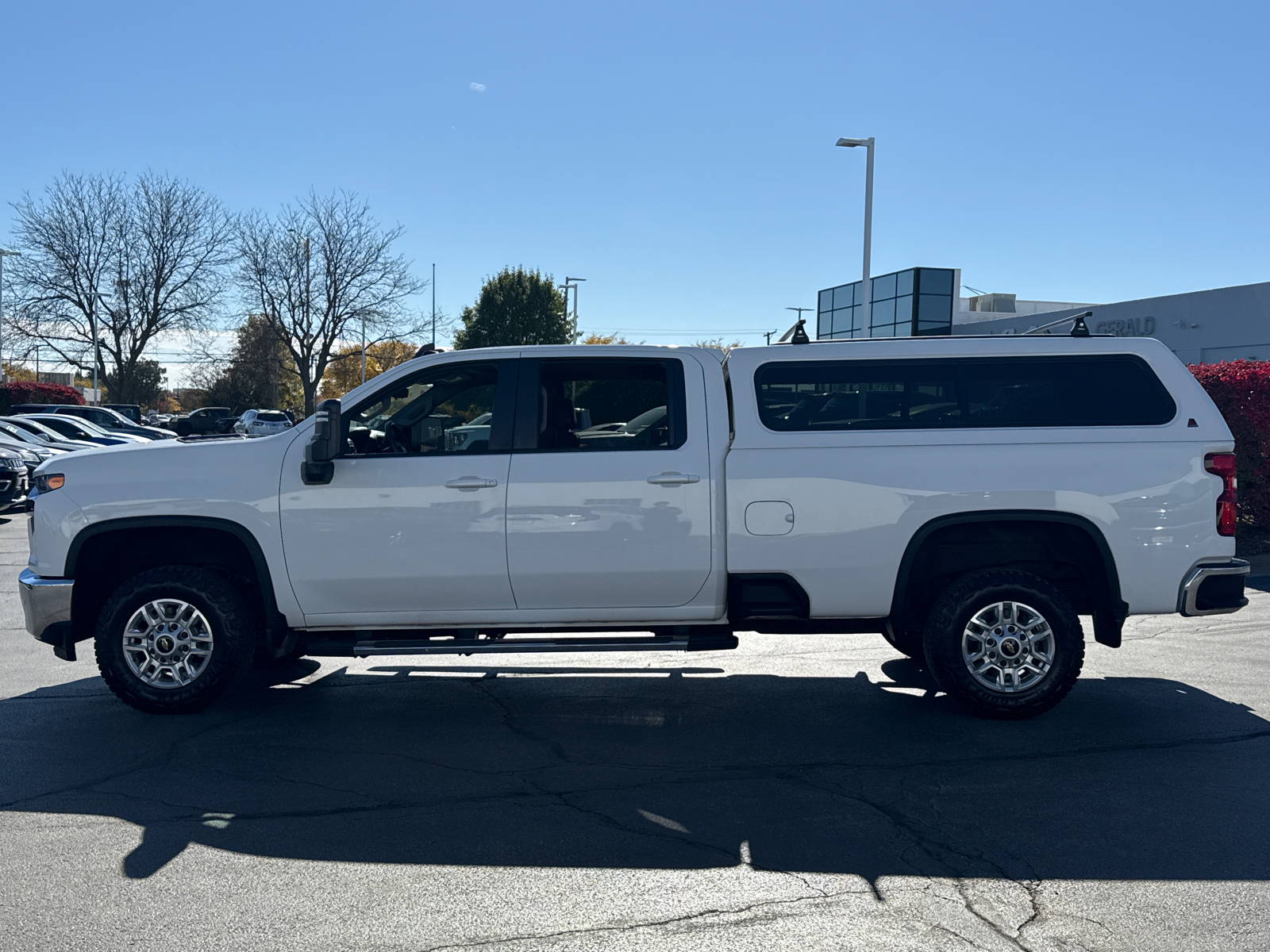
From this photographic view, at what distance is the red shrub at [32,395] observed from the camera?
128ft

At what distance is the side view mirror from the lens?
5797mm

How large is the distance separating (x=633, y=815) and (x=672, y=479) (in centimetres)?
192

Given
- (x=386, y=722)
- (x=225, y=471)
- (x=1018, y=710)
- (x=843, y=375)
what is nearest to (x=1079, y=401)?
(x=843, y=375)

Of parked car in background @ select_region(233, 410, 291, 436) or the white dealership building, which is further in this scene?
parked car in background @ select_region(233, 410, 291, 436)

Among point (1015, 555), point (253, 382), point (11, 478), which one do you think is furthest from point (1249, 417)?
point (253, 382)

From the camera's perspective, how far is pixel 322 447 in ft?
19.0

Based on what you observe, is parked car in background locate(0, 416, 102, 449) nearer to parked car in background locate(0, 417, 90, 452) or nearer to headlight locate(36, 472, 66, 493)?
parked car in background locate(0, 417, 90, 452)

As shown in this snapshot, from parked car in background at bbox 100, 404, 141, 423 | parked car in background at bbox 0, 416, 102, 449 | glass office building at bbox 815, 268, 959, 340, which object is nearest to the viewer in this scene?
parked car in background at bbox 0, 416, 102, 449

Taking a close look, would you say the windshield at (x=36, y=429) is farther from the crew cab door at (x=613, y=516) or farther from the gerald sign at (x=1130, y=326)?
the gerald sign at (x=1130, y=326)

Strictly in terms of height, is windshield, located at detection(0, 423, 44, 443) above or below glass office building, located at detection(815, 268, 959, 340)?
below

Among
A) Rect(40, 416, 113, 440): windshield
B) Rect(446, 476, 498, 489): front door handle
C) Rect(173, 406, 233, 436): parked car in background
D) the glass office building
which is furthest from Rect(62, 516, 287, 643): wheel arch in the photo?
the glass office building

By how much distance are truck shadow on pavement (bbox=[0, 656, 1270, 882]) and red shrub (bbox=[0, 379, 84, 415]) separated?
3750 centimetres

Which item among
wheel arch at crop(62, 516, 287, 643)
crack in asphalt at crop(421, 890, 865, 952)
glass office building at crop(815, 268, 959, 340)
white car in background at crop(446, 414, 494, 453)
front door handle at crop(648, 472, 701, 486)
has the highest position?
glass office building at crop(815, 268, 959, 340)

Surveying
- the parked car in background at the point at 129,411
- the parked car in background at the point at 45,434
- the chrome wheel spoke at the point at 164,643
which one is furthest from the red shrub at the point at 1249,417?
the parked car in background at the point at 129,411
